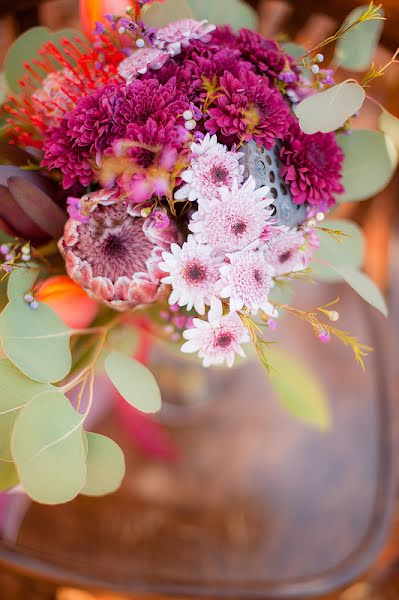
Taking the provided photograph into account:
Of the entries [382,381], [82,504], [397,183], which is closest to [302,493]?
[382,381]

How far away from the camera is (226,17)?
20.7 inches

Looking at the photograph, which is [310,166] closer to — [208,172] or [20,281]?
[208,172]

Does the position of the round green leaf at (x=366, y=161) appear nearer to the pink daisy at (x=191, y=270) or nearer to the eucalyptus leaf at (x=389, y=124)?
the eucalyptus leaf at (x=389, y=124)

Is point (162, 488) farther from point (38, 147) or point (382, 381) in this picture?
point (38, 147)

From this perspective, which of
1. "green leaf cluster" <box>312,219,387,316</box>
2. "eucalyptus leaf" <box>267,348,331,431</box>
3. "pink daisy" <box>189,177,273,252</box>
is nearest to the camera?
"pink daisy" <box>189,177,273,252</box>

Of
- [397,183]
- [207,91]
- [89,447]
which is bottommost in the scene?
[397,183]

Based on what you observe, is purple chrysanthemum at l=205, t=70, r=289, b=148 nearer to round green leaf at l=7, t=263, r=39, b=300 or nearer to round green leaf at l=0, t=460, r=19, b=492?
round green leaf at l=7, t=263, r=39, b=300

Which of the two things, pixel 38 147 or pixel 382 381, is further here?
pixel 382 381

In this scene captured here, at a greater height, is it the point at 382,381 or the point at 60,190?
the point at 60,190

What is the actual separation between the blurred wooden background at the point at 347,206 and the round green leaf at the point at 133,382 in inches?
13.8

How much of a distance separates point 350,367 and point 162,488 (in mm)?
410

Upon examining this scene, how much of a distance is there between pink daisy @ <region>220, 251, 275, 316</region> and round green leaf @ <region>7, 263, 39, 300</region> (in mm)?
169

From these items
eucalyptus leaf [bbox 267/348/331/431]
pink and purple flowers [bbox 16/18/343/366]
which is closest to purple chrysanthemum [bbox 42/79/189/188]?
pink and purple flowers [bbox 16/18/343/366]

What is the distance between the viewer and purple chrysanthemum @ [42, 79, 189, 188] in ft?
1.24
